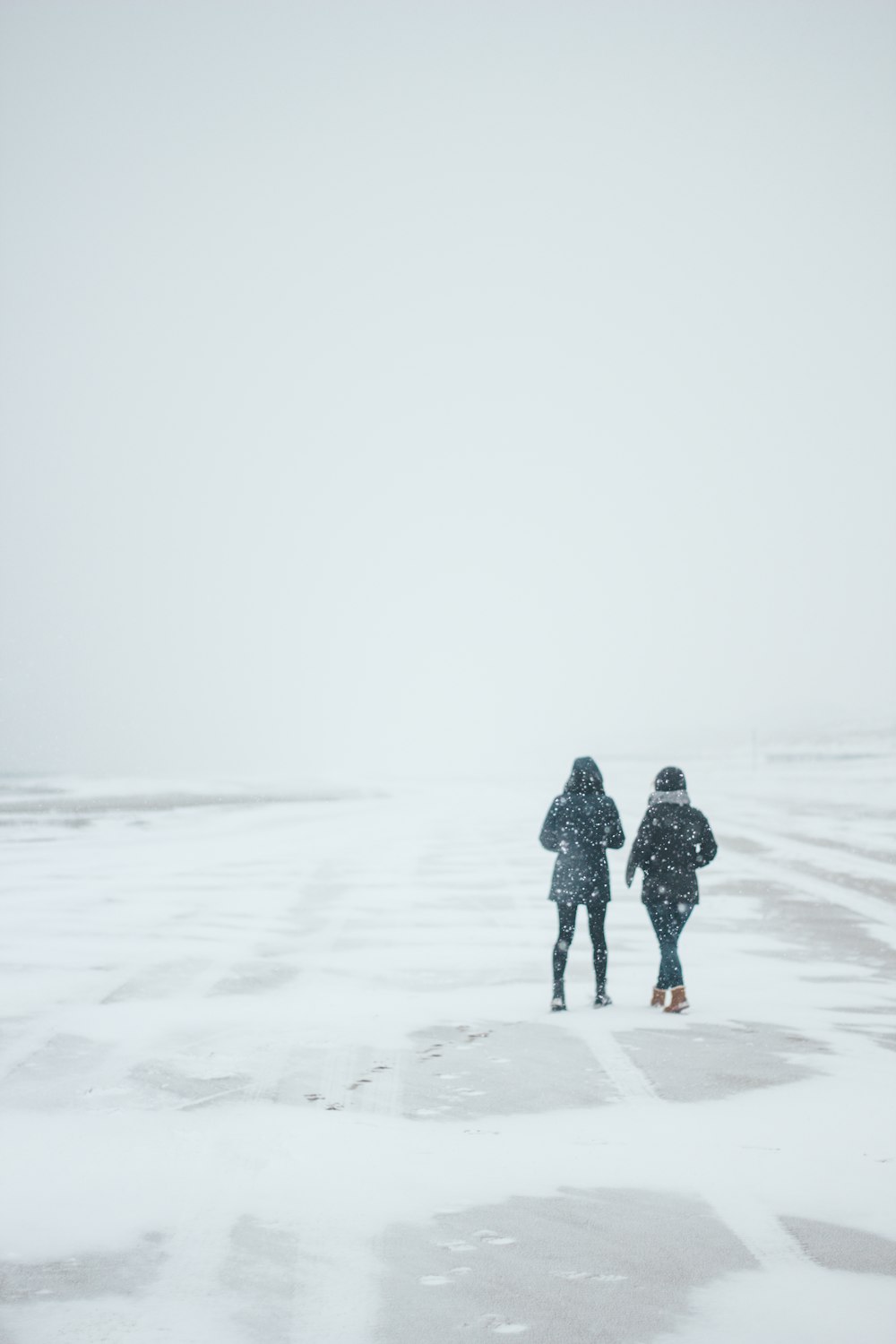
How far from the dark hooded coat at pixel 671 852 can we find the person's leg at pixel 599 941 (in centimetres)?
33

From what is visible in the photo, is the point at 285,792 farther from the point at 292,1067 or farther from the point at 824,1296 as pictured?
the point at 824,1296

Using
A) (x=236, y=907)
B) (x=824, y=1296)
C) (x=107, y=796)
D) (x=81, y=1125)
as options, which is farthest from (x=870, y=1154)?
(x=107, y=796)

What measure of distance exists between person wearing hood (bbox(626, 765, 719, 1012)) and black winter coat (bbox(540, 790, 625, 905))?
218mm

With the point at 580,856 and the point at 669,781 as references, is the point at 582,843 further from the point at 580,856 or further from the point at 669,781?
the point at 669,781

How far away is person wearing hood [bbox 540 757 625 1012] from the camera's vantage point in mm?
8117

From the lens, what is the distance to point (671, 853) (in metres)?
8.30

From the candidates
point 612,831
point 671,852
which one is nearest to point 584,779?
point 612,831

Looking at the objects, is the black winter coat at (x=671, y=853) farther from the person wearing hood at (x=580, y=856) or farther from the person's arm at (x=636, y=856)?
the person wearing hood at (x=580, y=856)

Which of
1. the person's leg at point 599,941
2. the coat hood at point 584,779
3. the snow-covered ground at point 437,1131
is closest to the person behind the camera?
the snow-covered ground at point 437,1131

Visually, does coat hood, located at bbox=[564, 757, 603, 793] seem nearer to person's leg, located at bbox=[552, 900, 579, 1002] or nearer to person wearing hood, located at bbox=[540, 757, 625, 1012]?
person wearing hood, located at bbox=[540, 757, 625, 1012]

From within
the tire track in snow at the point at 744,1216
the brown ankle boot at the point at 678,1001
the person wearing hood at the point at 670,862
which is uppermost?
the person wearing hood at the point at 670,862

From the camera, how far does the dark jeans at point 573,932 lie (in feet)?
26.7

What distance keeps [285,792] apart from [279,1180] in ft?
157

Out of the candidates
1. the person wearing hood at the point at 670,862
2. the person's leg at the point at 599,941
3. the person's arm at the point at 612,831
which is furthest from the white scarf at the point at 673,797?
the person's leg at the point at 599,941
